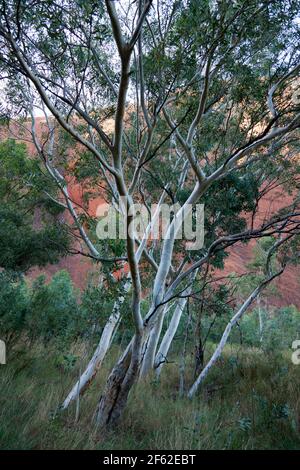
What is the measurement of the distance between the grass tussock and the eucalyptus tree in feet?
1.39

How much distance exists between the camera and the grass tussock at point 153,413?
3.09 metres

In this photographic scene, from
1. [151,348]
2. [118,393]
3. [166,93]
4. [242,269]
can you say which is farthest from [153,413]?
[242,269]

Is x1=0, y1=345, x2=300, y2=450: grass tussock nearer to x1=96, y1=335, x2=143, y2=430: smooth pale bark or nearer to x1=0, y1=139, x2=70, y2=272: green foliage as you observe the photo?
x1=96, y1=335, x2=143, y2=430: smooth pale bark

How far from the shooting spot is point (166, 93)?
14.2 feet

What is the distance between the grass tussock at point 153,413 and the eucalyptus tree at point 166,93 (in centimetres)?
43

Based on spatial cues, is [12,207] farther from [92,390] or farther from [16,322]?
[92,390]

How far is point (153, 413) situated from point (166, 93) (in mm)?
3726

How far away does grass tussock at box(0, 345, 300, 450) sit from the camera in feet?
10.2

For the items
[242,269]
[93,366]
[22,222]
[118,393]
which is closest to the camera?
[118,393]

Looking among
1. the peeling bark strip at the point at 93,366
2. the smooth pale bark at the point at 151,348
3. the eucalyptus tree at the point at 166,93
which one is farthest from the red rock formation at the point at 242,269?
the peeling bark strip at the point at 93,366

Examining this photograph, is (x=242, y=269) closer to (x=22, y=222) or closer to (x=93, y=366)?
(x=22, y=222)

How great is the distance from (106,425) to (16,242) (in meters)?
6.00

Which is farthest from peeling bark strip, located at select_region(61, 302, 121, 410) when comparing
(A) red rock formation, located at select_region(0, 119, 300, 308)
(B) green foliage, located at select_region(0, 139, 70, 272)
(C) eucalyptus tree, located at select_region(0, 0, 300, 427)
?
(A) red rock formation, located at select_region(0, 119, 300, 308)

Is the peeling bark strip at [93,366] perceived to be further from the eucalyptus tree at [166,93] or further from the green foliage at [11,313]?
the green foliage at [11,313]
